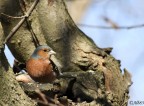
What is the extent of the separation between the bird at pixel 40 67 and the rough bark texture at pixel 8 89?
1195 millimetres

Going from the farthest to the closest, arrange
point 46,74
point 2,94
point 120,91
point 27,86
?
point 46,74 → point 120,91 → point 27,86 → point 2,94

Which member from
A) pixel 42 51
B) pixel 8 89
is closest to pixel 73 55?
pixel 42 51

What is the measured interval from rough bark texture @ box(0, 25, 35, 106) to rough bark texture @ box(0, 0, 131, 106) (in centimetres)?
75

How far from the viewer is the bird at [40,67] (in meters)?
4.98

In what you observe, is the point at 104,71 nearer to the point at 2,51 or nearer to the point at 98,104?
the point at 98,104

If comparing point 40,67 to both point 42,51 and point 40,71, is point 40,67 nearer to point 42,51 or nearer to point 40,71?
point 40,71

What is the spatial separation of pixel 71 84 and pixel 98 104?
31cm

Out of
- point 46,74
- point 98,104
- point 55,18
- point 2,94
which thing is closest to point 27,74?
point 46,74

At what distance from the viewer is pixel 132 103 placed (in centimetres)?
514

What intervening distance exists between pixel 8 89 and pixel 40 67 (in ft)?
4.81

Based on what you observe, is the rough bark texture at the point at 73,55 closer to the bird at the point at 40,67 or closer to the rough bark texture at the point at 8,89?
the bird at the point at 40,67

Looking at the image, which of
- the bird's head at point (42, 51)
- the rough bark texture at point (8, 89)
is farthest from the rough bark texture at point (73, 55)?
the rough bark texture at point (8, 89)

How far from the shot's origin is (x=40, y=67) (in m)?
5.12

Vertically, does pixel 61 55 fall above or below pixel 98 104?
above
